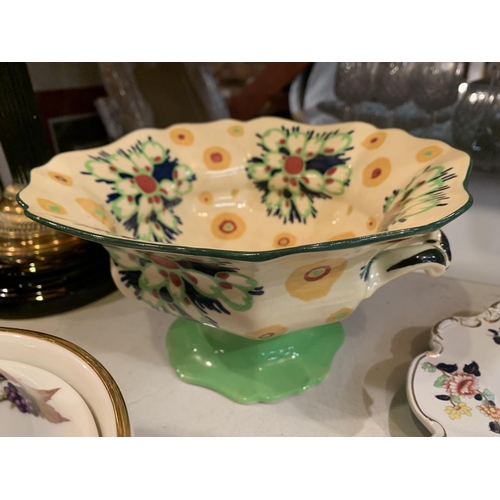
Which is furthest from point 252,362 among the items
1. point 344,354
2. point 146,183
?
point 146,183

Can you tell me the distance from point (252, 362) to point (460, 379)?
20 cm

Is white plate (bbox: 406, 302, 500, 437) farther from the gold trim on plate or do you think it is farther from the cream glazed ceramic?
the gold trim on plate

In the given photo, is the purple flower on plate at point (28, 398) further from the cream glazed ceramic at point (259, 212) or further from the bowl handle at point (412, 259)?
the bowl handle at point (412, 259)

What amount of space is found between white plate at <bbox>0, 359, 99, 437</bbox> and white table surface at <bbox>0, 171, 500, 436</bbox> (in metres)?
0.10

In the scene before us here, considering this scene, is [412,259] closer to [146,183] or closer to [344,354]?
[344,354]

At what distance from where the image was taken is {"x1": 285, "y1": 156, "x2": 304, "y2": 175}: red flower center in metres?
0.51

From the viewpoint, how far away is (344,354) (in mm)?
445

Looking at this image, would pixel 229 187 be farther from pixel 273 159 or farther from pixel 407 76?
pixel 407 76

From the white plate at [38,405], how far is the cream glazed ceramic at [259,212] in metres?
0.10

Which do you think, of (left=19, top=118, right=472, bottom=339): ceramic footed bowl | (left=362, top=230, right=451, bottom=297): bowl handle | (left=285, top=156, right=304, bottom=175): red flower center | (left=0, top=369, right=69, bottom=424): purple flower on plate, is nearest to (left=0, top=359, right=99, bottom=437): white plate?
(left=0, top=369, right=69, bottom=424): purple flower on plate

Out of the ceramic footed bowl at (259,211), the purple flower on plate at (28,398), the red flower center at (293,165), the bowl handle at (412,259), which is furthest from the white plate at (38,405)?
the red flower center at (293,165)

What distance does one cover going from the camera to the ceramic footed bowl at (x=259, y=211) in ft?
0.93

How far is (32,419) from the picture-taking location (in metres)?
0.29
